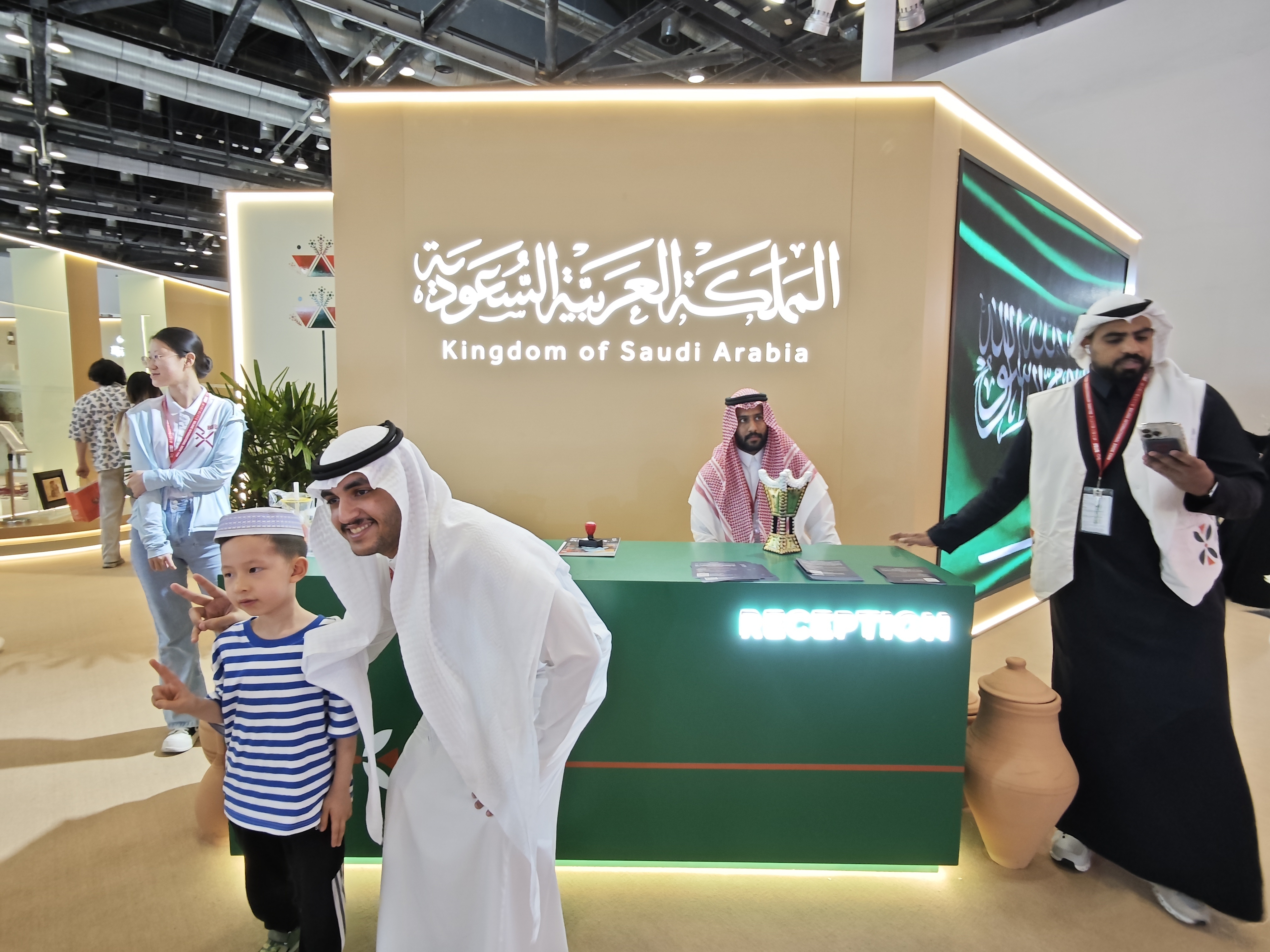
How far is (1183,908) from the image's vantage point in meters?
2.02

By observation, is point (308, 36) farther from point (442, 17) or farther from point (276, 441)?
point (276, 441)

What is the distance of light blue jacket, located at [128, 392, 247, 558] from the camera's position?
284 centimetres

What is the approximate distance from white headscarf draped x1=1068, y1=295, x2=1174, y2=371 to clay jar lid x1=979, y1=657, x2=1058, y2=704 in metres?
1.08

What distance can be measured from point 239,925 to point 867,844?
191cm

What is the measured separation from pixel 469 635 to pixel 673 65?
20.8 feet

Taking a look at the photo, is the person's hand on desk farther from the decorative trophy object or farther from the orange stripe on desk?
the orange stripe on desk

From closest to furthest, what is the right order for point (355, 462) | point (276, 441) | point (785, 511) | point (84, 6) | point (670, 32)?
point (355, 462) → point (785, 511) → point (276, 441) → point (84, 6) → point (670, 32)

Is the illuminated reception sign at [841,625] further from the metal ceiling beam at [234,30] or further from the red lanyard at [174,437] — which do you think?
the metal ceiling beam at [234,30]

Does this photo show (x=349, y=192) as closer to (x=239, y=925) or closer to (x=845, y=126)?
(x=845, y=126)

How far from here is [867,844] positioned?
209 centimetres

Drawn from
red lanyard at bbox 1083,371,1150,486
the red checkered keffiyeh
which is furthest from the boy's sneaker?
red lanyard at bbox 1083,371,1150,486

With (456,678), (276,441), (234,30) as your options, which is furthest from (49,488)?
(456,678)

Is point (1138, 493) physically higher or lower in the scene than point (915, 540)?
higher

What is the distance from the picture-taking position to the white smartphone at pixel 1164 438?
1.85 meters
